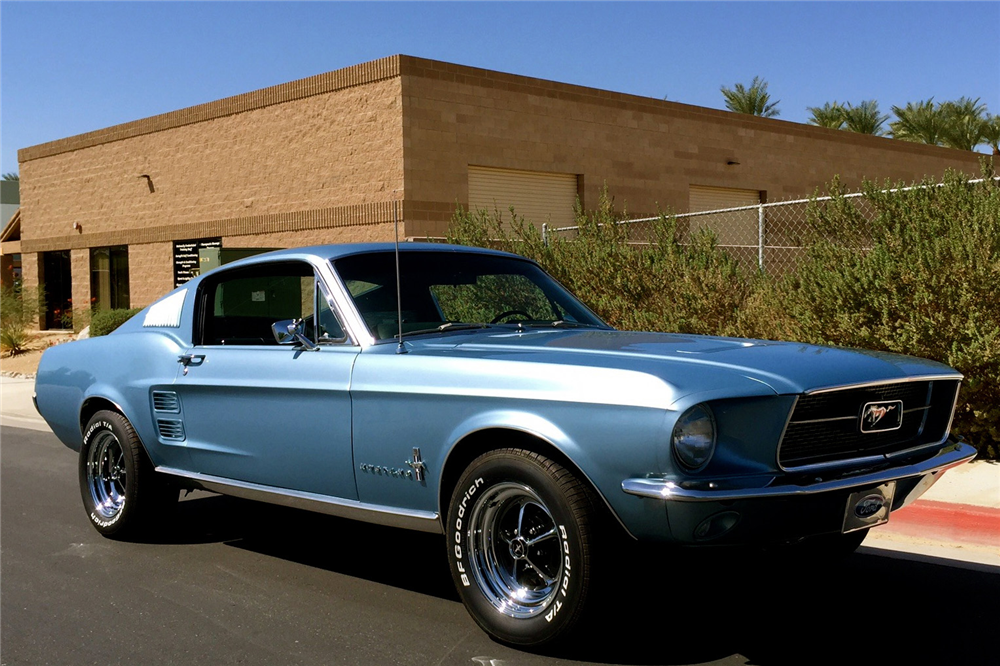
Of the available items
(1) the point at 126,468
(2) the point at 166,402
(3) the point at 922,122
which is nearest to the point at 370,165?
(1) the point at 126,468

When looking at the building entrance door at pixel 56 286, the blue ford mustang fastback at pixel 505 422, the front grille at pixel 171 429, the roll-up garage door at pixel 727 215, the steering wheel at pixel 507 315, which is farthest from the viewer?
the building entrance door at pixel 56 286

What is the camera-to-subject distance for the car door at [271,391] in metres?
4.71

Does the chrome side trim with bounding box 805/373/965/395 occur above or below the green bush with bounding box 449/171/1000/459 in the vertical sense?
below

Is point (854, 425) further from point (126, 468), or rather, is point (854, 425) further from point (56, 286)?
point (56, 286)

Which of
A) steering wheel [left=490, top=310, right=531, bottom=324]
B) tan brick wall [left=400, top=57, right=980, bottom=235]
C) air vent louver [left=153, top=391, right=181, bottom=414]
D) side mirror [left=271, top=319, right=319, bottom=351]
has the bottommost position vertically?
air vent louver [left=153, top=391, right=181, bottom=414]

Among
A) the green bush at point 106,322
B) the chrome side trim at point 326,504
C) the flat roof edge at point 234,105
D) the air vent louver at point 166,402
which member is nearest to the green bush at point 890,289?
the chrome side trim at point 326,504

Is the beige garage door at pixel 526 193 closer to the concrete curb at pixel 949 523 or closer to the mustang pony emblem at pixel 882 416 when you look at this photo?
the concrete curb at pixel 949 523

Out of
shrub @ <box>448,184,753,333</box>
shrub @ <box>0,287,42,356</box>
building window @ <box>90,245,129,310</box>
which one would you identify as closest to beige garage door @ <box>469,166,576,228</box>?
shrub @ <box>448,184,753,333</box>

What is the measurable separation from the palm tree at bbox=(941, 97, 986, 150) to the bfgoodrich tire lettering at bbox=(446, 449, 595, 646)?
123ft

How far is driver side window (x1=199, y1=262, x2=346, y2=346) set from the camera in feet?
17.6

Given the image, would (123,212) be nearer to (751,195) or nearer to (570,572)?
(751,195)

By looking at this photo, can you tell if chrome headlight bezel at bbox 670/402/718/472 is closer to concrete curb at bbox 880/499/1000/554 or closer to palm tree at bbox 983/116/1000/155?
concrete curb at bbox 880/499/1000/554

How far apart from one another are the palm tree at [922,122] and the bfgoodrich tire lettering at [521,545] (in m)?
37.1

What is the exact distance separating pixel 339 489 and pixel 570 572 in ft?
4.55
